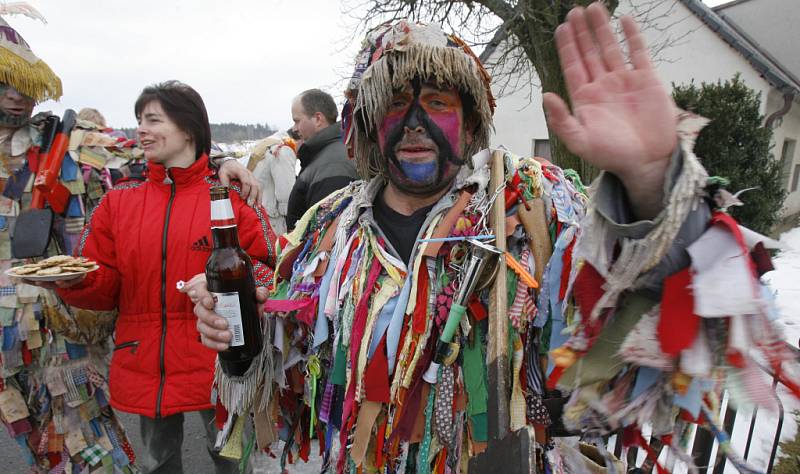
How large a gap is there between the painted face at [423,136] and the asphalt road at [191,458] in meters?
2.34

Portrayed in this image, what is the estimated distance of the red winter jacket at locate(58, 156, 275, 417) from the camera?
83.9 inches

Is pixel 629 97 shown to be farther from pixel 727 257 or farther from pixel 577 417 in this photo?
pixel 577 417

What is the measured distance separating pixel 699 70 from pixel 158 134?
11805 mm

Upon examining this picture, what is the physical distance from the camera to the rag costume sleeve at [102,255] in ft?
6.98

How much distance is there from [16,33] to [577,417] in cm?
327

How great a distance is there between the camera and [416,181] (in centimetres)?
152

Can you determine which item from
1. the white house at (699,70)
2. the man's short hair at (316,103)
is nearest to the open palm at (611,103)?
the man's short hair at (316,103)

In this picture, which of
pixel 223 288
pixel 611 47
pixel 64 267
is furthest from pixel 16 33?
pixel 611 47

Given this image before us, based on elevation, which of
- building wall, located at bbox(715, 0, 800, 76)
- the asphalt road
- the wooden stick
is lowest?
the asphalt road

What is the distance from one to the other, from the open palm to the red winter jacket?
5.65 ft

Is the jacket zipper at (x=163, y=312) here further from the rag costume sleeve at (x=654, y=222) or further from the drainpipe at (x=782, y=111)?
the drainpipe at (x=782, y=111)

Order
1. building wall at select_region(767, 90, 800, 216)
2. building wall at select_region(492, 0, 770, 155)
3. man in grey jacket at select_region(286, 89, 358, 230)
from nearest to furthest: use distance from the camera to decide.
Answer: man in grey jacket at select_region(286, 89, 358, 230), building wall at select_region(492, 0, 770, 155), building wall at select_region(767, 90, 800, 216)

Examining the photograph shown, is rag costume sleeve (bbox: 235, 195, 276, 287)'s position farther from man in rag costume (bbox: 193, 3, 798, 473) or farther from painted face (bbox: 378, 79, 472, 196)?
painted face (bbox: 378, 79, 472, 196)

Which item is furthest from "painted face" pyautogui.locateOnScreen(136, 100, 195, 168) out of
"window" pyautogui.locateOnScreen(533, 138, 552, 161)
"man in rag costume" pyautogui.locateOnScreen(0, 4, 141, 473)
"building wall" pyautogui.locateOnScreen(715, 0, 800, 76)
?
"building wall" pyautogui.locateOnScreen(715, 0, 800, 76)
